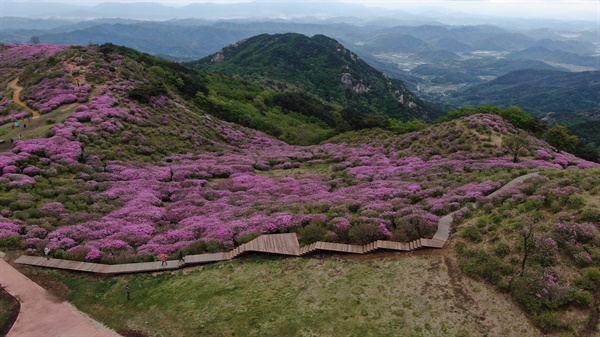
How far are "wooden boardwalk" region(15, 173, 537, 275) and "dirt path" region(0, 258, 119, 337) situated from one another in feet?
5.99

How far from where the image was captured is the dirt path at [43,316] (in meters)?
15.0

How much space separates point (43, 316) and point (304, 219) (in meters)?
15.2

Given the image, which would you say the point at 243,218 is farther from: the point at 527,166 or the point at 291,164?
the point at 527,166

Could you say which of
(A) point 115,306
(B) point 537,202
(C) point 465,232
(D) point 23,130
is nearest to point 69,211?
(A) point 115,306

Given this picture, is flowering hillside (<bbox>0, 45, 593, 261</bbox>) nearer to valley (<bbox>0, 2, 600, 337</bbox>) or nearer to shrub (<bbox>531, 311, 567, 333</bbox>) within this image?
valley (<bbox>0, 2, 600, 337</bbox>)

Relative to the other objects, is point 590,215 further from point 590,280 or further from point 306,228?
point 306,228

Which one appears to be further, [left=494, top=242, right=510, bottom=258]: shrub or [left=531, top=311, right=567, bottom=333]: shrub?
[left=494, top=242, right=510, bottom=258]: shrub

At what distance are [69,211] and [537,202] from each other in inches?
1322

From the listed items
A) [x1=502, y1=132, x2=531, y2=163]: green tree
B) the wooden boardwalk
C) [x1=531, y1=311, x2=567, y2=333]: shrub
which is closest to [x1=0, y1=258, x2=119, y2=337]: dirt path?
the wooden boardwalk

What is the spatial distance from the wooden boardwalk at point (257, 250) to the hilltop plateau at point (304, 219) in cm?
61

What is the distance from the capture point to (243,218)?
83.0ft

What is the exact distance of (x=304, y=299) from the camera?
16.3 meters

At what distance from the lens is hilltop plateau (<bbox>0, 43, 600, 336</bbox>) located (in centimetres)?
1502

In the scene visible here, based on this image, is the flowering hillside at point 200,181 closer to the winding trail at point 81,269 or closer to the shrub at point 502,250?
the winding trail at point 81,269
